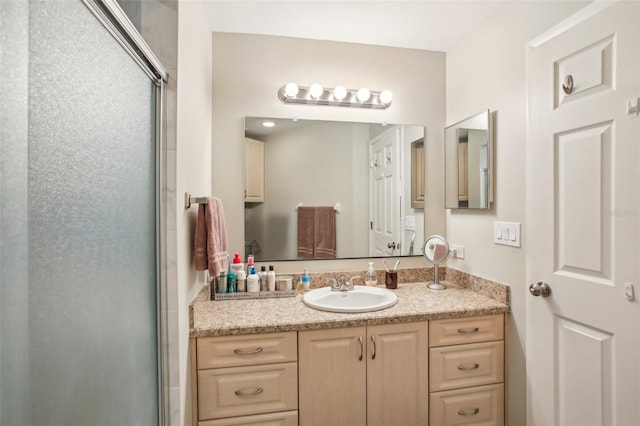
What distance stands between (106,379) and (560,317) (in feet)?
5.24

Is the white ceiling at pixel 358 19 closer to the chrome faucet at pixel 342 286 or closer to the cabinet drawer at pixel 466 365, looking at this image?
the chrome faucet at pixel 342 286

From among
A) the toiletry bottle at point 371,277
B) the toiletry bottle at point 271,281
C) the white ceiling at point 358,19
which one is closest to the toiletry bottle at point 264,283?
the toiletry bottle at point 271,281

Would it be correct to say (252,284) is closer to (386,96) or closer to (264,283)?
(264,283)

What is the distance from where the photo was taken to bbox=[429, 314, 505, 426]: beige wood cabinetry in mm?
1536

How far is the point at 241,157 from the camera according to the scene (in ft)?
6.32

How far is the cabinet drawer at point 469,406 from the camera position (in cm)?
154

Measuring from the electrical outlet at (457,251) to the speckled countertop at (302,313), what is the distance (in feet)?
0.81

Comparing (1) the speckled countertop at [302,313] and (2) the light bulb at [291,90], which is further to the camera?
(2) the light bulb at [291,90]

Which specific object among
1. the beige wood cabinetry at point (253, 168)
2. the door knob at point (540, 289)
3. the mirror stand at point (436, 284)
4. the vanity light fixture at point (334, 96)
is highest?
the vanity light fixture at point (334, 96)

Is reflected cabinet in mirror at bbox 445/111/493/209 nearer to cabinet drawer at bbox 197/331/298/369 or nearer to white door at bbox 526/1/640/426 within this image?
white door at bbox 526/1/640/426

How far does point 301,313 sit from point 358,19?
157cm

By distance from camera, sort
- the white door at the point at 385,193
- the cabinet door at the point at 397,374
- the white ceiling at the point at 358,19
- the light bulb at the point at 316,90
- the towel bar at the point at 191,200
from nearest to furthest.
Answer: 1. the towel bar at the point at 191,200
2. the cabinet door at the point at 397,374
3. the white ceiling at the point at 358,19
4. the light bulb at the point at 316,90
5. the white door at the point at 385,193

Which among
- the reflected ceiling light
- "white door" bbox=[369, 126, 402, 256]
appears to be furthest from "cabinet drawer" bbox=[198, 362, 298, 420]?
the reflected ceiling light

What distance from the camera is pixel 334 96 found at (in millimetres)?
1953
